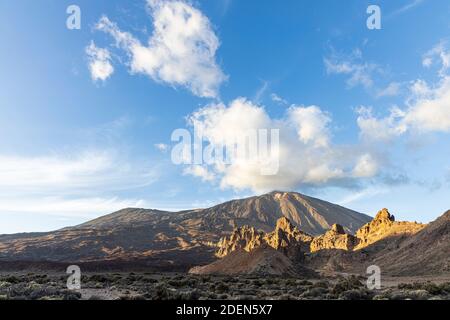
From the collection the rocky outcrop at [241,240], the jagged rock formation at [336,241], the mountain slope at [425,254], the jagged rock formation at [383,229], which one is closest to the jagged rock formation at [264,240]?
the rocky outcrop at [241,240]

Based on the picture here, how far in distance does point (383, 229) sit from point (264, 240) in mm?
35852

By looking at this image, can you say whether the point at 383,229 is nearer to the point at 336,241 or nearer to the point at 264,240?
the point at 336,241

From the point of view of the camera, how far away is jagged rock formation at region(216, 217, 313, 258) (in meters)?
102

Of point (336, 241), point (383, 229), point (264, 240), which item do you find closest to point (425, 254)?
point (383, 229)

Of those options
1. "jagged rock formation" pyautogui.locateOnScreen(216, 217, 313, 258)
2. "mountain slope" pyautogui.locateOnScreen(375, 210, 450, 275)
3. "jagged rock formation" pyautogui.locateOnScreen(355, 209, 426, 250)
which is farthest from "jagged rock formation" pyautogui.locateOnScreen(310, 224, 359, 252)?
"mountain slope" pyautogui.locateOnScreen(375, 210, 450, 275)

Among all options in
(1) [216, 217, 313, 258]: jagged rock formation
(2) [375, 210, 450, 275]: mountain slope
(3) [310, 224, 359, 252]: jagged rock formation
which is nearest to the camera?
(2) [375, 210, 450, 275]: mountain slope

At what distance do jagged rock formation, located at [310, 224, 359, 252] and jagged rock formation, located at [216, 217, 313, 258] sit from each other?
5.85 metres

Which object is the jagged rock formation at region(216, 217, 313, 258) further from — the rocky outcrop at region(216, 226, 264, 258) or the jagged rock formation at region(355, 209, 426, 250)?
the jagged rock formation at region(355, 209, 426, 250)

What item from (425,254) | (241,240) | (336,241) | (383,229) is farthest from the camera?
(241,240)

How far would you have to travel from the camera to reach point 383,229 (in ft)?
333

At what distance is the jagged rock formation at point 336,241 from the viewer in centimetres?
10706
